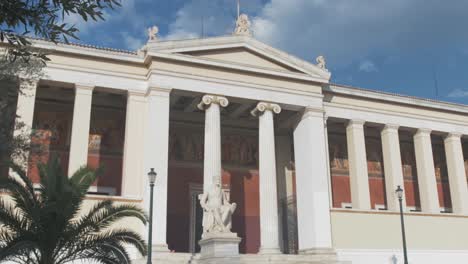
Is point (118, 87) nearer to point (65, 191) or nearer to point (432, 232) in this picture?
point (65, 191)

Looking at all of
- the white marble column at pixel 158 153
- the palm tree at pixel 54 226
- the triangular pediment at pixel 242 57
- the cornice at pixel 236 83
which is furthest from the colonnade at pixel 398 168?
the palm tree at pixel 54 226

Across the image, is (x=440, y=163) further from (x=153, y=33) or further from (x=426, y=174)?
(x=153, y=33)

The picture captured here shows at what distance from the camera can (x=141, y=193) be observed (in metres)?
19.8

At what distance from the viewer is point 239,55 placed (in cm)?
2294

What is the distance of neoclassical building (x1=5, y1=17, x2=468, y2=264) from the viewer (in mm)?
20547

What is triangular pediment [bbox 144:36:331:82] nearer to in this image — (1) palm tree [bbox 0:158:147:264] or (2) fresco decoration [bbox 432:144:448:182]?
(1) palm tree [bbox 0:158:147:264]

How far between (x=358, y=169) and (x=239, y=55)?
24.2ft

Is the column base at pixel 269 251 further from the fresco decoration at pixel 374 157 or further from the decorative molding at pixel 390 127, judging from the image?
the fresco decoration at pixel 374 157

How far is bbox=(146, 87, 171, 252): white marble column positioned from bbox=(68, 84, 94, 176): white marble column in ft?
7.14

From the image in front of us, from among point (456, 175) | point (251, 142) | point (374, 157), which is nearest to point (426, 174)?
point (456, 175)

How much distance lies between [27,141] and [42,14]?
11918mm

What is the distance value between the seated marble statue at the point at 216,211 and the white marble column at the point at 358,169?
8293 millimetres

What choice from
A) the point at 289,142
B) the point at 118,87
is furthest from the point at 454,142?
the point at 118,87

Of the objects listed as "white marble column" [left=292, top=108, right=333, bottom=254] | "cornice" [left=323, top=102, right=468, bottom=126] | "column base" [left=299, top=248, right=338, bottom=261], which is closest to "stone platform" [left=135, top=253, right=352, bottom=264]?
"column base" [left=299, top=248, right=338, bottom=261]
